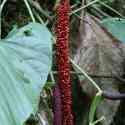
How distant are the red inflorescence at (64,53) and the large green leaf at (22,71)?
1.4 inches

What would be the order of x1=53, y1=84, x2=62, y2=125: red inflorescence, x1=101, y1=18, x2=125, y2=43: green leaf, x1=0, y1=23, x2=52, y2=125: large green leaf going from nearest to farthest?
x1=0, y1=23, x2=52, y2=125: large green leaf, x1=53, y1=84, x2=62, y2=125: red inflorescence, x1=101, y1=18, x2=125, y2=43: green leaf

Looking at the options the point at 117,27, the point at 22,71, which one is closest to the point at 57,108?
the point at 22,71

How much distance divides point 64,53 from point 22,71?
0.36ft

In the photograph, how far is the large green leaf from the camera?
0.98 metres

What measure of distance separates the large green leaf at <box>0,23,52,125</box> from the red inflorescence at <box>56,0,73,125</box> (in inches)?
1.4

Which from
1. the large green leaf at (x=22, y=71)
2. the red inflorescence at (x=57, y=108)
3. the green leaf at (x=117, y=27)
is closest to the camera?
the large green leaf at (x=22, y=71)

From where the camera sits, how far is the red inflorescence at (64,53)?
1081 millimetres

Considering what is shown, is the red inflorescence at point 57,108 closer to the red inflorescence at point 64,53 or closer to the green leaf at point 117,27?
the red inflorescence at point 64,53

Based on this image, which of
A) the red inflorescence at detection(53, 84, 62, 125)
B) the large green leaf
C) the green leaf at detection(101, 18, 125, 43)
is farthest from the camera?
the green leaf at detection(101, 18, 125, 43)

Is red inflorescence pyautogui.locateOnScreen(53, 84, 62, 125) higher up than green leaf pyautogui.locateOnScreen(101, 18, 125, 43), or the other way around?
green leaf pyautogui.locateOnScreen(101, 18, 125, 43)

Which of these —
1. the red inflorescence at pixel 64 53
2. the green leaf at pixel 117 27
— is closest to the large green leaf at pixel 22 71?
the red inflorescence at pixel 64 53

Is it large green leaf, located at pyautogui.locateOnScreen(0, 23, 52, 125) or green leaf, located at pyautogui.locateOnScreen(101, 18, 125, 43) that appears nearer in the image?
large green leaf, located at pyautogui.locateOnScreen(0, 23, 52, 125)

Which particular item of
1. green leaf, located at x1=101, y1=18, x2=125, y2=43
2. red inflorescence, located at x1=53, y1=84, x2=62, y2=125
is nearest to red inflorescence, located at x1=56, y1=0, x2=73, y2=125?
red inflorescence, located at x1=53, y1=84, x2=62, y2=125

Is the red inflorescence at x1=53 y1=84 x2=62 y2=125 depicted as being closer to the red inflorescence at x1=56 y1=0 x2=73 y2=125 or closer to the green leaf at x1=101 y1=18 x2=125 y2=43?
the red inflorescence at x1=56 y1=0 x2=73 y2=125
